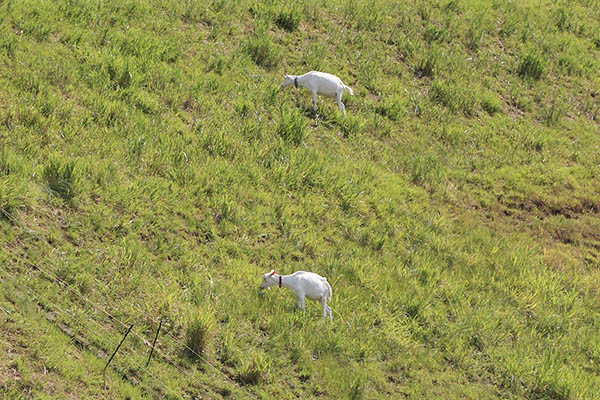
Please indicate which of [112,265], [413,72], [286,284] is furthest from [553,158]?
[112,265]

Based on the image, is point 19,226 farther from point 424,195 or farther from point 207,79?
point 424,195

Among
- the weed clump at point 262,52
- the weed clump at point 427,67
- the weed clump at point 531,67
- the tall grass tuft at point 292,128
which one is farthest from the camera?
the weed clump at point 531,67

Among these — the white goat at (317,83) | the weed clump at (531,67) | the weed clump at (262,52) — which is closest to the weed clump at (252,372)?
the white goat at (317,83)

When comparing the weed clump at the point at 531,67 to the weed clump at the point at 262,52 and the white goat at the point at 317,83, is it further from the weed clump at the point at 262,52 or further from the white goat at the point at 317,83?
the weed clump at the point at 262,52

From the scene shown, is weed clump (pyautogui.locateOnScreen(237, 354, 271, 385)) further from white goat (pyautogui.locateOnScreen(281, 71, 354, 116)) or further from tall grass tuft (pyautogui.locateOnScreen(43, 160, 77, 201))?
white goat (pyautogui.locateOnScreen(281, 71, 354, 116))

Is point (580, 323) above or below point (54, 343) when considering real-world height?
below

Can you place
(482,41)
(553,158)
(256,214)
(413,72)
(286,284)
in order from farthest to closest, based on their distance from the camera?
(482,41)
(413,72)
(553,158)
(256,214)
(286,284)

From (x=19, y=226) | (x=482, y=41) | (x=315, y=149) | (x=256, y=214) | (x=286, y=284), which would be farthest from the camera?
(x=482, y=41)

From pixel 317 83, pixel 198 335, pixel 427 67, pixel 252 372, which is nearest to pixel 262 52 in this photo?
pixel 317 83

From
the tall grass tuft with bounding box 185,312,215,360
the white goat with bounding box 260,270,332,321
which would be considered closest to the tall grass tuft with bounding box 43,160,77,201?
the tall grass tuft with bounding box 185,312,215,360
